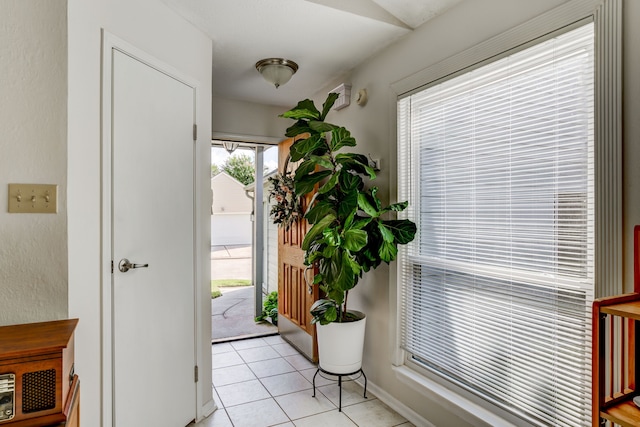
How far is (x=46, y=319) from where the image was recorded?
4.90 ft

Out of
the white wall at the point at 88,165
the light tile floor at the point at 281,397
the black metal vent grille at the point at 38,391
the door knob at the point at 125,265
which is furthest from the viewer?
the light tile floor at the point at 281,397

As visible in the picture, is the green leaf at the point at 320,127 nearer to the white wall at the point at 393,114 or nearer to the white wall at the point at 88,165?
the white wall at the point at 393,114

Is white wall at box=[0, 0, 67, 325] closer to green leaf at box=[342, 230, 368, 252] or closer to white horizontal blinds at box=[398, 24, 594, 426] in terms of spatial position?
green leaf at box=[342, 230, 368, 252]

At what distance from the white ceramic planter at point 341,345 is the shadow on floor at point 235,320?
65.0 inches

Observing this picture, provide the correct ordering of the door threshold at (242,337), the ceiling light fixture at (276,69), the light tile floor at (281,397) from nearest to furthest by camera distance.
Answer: the light tile floor at (281,397)
the ceiling light fixture at (276,69)
the door threshold at (242,337)

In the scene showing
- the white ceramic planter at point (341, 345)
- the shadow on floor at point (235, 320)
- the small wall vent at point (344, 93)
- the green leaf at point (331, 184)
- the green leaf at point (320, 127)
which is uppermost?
the small wall vent at point (344, 93)

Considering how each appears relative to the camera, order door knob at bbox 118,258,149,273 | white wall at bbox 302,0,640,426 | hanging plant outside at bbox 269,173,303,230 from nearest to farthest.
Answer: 1. white wall at bbox 302,0,640,426
2. door knob at bbox 118,258,149,273
3. hanging plant outside at bbox 269,173,303,230

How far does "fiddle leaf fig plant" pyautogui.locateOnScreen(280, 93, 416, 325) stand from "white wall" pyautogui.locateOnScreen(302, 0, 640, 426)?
280mm

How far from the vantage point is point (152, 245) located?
2.01 metres

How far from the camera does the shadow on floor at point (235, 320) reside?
4020 millimetres

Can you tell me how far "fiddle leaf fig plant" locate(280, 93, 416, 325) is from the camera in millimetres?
2244

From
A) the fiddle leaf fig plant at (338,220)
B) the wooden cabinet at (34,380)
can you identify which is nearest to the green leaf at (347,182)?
the fiddle leaf fig plant at (338,220)

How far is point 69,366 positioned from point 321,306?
4.92ft

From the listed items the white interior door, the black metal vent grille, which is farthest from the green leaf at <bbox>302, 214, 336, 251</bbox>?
the black metal vent grille
